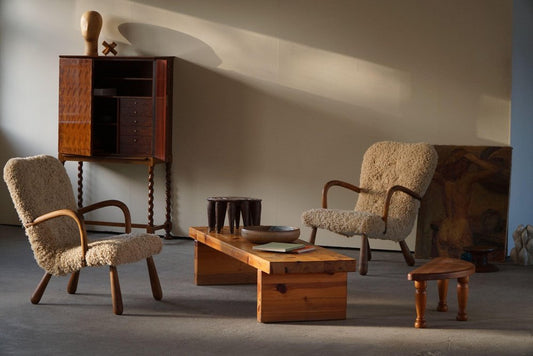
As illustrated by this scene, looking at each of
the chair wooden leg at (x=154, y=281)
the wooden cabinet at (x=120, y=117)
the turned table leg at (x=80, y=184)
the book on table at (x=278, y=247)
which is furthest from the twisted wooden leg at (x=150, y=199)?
the book on table at (x=278, y=247)

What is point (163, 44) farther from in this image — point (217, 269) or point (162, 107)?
point (217, 269)

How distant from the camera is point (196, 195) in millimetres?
7262

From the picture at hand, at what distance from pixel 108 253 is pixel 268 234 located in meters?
0.99

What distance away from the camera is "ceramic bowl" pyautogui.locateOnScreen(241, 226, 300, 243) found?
4.64 meters

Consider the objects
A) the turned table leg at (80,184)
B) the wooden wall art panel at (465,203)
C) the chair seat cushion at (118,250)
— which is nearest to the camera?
the chair seat cushion at (118,250)

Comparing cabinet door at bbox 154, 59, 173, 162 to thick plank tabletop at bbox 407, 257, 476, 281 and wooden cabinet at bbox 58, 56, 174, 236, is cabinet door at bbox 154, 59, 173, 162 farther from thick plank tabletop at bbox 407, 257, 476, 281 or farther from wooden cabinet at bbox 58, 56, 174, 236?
thick plank tabletop at bbox 407, 257, 476, 281

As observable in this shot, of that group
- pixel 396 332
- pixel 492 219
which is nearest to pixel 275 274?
pixel 396 332

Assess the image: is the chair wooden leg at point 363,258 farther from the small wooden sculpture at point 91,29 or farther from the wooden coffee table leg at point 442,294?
the small wooden sculpture at point 91,29

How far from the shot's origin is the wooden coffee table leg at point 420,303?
4.05 metres

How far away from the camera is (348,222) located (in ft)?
18.4

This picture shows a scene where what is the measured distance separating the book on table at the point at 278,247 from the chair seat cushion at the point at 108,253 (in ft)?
2.07

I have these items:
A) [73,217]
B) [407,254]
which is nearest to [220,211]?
[73,217]

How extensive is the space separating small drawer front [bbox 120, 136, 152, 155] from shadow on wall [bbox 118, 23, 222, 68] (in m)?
0.84

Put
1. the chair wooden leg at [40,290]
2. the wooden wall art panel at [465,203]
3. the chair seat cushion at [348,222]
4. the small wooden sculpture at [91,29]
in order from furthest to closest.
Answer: the small wooden sculpture at [91,29]
the wooden wall art panel at [465,203]
the chair seat cushion at [348,222]
the chair wooden leg at [40,290]
